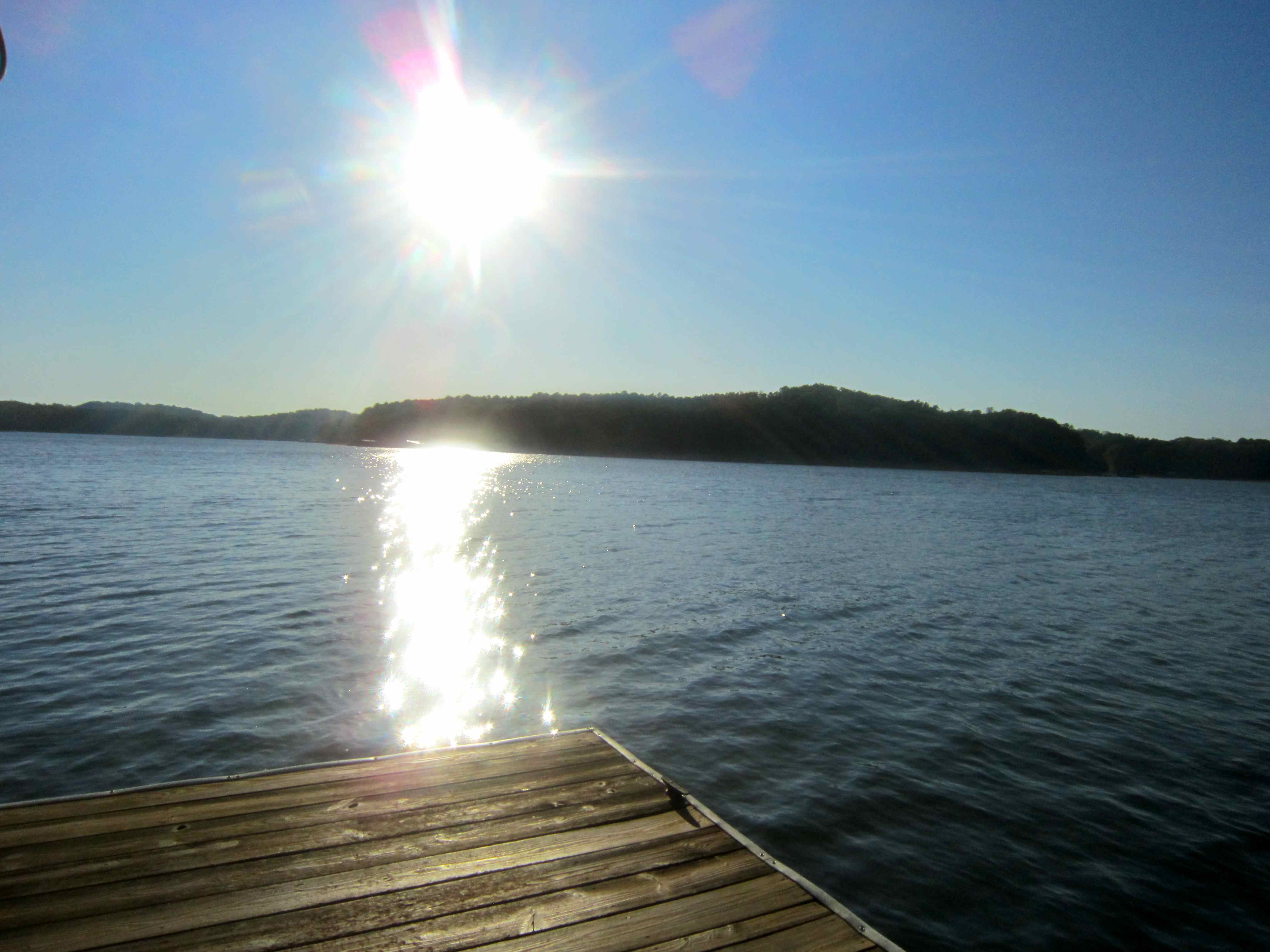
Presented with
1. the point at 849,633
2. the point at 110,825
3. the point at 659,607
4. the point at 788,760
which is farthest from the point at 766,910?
the point at 659,607

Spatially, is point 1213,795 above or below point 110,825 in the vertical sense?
below

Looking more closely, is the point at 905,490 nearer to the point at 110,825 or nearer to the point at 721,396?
the point at 110,825

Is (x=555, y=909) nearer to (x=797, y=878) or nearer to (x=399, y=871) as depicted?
(x=399, y=871)

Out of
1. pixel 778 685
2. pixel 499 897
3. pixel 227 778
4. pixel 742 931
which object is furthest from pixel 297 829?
pixel 778 685

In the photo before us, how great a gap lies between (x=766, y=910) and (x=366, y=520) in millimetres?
34290

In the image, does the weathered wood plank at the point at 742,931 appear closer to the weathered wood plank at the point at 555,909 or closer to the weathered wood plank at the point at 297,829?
the weathered wood plank at the point at 555,909

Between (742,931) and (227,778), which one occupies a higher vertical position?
(742,931)

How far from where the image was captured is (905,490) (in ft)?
272

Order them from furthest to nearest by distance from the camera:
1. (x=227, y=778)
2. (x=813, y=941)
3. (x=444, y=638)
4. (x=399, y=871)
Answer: (x=444, y=638), (x=227, y=778), (x=399, y=871), (x=813, y=941)

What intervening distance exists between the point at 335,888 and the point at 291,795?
1.64 m

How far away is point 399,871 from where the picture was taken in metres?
4.92

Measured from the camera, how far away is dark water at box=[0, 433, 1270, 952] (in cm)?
750

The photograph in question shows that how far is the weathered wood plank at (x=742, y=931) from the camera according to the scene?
4.13 metres

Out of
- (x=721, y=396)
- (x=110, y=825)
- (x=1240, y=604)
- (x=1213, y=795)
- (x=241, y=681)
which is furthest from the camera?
(x=721, y=396)
